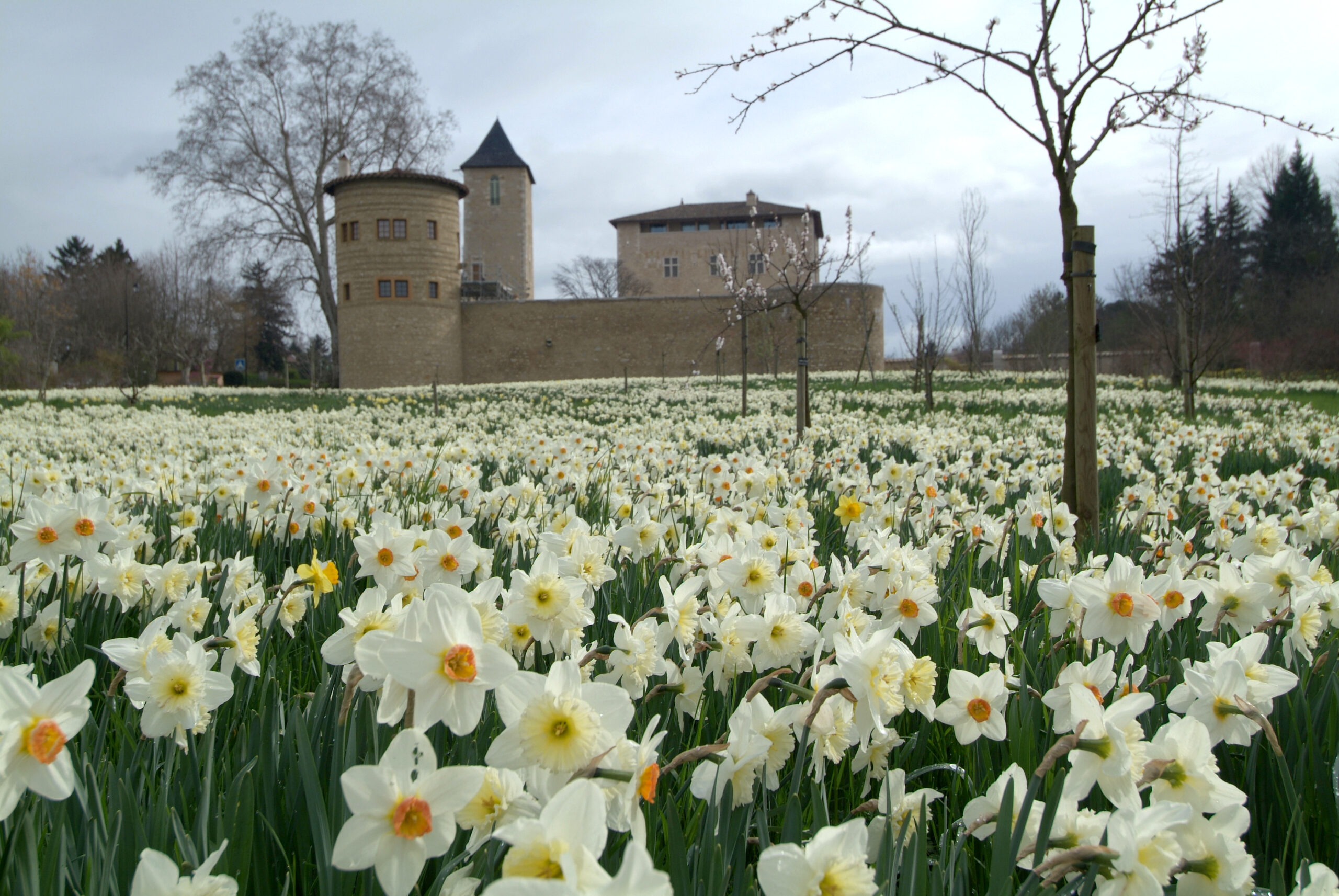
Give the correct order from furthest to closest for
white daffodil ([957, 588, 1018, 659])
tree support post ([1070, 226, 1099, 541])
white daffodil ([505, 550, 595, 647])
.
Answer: tree support post ([1070, 226, 1099, 541]), white daffodil ([957, 588, 1018, 659]), white daffodil ([505, 550, 595, 647])

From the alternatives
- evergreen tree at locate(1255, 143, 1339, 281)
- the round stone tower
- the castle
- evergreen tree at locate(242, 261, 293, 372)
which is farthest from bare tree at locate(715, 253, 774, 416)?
evergreen tree at locate(242, 261, 293, 372)

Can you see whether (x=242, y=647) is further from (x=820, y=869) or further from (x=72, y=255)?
(x=72, y=255)

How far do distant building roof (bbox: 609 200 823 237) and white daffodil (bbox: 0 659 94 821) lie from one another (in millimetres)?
62836

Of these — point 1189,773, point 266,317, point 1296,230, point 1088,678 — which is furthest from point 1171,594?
point 266,317

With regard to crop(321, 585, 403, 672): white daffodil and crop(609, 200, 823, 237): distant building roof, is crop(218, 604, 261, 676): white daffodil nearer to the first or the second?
crop(321, 585, 403, 672): white daffodil

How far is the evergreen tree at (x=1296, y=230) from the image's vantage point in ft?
134

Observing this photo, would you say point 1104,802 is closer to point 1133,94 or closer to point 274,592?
point 274,592

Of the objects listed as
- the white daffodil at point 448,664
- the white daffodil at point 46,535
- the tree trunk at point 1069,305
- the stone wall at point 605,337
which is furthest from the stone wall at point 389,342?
the white daffodil at point 448,664

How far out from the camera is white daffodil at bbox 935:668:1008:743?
1.32 meters

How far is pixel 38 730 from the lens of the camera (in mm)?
912

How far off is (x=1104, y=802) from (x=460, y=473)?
10.3 feet

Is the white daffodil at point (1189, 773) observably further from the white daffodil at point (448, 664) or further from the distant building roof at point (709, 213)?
the distant building roof at point (709, 213)

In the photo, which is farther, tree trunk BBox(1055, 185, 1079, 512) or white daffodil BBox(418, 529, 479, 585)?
tree trunk BBox(1055, 185, 1079, 512)

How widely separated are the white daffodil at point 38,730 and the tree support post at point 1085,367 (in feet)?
13.2
